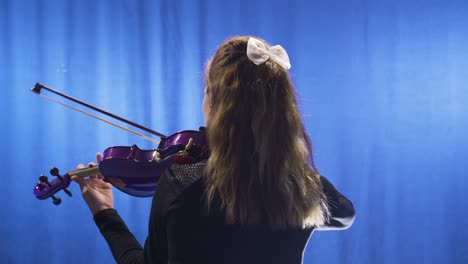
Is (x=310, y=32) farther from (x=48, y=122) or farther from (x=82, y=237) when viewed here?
(x=82, y=237)

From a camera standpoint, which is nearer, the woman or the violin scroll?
the woman

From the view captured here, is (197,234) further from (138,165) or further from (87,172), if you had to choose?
(87,172)

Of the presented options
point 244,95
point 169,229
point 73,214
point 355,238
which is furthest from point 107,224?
point 355,238

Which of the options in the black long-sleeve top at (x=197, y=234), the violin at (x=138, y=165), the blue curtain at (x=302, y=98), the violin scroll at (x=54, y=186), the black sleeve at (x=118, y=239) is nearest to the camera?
the black long-sleeve top at (x=197, y=234)

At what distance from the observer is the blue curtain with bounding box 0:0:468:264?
2.22 meters

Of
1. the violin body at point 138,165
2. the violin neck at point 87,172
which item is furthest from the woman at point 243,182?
the violin neck at point 87,172

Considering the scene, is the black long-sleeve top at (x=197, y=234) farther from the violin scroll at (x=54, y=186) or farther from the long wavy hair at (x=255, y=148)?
the violin scroll at (x=54, y=186)

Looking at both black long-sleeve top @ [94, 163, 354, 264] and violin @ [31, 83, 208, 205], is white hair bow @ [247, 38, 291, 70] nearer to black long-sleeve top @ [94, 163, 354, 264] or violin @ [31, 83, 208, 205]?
black long-sleeve top @ [94, 163, 354, 264]

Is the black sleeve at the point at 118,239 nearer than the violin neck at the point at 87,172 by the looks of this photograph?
Yes

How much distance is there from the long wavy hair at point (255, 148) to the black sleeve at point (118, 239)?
0.82 ft

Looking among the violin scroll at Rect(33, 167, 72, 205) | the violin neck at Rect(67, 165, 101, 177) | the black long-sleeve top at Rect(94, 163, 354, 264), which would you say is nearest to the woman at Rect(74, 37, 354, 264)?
the black long-sleeve top at Rect(94, 163, 354, 264)

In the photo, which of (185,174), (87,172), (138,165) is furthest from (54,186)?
(185,174)

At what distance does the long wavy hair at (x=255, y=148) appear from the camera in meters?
0.84

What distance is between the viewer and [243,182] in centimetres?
85
